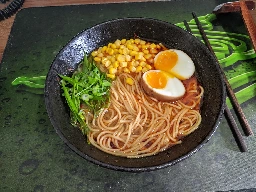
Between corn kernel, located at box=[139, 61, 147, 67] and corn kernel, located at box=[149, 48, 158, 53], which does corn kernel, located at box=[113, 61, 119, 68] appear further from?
corn kernel, located at box=[149, 48, 158, 53]

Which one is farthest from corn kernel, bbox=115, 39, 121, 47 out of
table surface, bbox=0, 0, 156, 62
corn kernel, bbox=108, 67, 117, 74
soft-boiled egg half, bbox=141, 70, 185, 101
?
table surface, bbox=0, 0, 156, 62

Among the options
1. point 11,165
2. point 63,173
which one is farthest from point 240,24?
point 11,165

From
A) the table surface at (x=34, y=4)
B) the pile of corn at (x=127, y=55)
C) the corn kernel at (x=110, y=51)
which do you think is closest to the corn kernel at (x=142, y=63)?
the pile of corn at (x=127, y=55)

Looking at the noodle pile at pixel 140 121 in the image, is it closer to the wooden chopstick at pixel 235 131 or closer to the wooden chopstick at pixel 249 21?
the wooden chopstick at pixel 235 131

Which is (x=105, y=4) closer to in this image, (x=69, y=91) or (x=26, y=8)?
(x=26, y=8)

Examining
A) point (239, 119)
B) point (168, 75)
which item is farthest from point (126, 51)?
point (239, 119)

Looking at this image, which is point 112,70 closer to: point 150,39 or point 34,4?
point 150,39

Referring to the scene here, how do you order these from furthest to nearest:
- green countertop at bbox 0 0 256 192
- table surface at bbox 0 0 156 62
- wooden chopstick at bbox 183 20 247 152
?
table surface at bbox 0 0 156 62
wooden chopstick at bbox 183 20 247 152
green countertop at bbox 0 0 256 192
